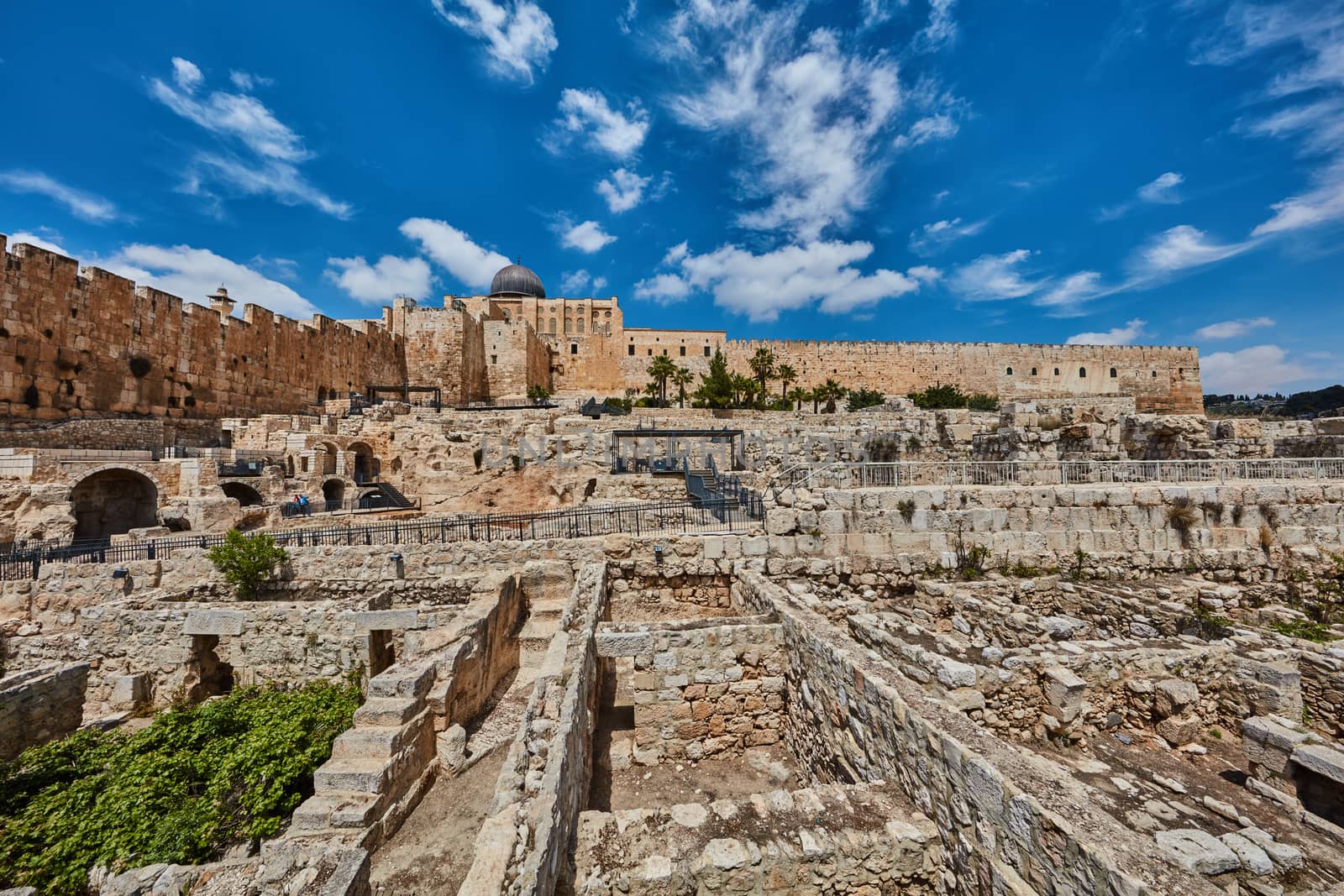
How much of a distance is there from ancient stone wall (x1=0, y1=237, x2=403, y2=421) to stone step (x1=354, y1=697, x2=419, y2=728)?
68.6 feet

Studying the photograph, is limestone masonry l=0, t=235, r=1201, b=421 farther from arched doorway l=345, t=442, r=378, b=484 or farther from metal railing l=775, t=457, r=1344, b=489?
metal railing l=775, t=457, r=1344, b=489

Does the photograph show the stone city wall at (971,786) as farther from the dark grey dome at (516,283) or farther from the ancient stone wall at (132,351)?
the dark grey dome at (516,283)

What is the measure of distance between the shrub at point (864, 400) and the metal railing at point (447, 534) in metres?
28.0

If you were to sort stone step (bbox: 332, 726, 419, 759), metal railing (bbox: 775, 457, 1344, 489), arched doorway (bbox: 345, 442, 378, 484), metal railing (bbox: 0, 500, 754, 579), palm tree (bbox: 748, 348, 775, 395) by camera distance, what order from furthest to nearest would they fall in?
1. palm tree (bbox: 748, 348, 775, 395)
2. arched doorway (bbox: 345, 442, 378, 484)
3. metal railing (bbox: 775, 457, 1344, 489)
4. metal railing (bbox: 0, 500, 754, 579)
5. stone step (bbox: 332, 726, 419, 759)

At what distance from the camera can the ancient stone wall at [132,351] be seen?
16.1 m

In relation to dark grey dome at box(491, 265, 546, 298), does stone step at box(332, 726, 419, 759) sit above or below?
below

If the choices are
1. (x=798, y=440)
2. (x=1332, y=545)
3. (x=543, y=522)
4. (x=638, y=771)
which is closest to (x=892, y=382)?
(x=798, y=440)

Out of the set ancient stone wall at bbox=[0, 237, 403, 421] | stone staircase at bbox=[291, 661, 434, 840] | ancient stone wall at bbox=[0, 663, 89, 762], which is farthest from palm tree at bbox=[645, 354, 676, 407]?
stone staircase at bbox=[291, 661, 434, 840]

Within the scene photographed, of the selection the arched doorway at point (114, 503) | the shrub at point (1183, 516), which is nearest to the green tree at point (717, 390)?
the shrub at point (1183, 516)

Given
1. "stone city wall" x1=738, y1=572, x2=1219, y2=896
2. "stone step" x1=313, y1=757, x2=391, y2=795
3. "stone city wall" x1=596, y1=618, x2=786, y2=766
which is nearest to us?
"stone city wall" x1=738, y1=572, x2=1219, y2=896

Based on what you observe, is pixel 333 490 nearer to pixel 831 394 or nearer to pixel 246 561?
pixel 246 561

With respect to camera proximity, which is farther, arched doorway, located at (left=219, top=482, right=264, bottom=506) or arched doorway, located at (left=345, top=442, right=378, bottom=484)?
arched doorway, located at (left=345, top=442, right=378, bottom=484)

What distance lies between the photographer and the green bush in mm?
4656

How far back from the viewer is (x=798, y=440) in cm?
1805
